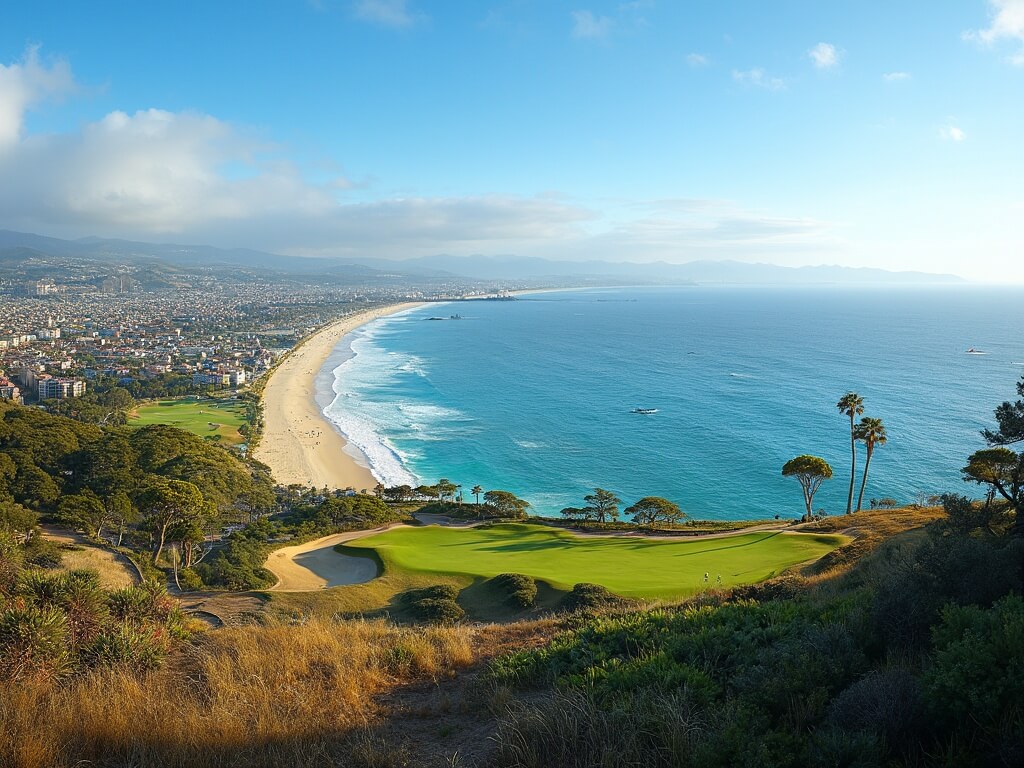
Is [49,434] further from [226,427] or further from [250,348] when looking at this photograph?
[250,348]

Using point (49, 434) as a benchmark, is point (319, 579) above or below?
below

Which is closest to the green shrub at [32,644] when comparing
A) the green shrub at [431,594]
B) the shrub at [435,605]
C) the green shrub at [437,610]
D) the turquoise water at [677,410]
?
the shrub at [435,605]

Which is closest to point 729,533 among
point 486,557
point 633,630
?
point 486,557

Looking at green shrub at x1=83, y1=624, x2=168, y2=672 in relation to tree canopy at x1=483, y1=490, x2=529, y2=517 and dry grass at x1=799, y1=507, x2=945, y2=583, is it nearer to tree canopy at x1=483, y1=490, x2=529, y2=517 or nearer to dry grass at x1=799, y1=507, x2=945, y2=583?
dry grass at x1=799, y1=507, x2=945, y2=583

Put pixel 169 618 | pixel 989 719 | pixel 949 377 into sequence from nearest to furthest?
pixel 989 719 → pixel 169 618 → pixel 949 377

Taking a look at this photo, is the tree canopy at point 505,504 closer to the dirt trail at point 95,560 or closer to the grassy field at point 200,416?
the dirt trail at point 95,560
